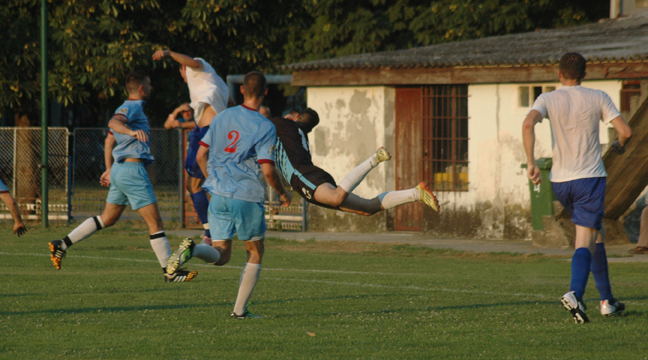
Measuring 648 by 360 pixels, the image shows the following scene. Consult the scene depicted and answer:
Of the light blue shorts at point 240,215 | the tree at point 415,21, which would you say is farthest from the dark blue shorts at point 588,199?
the tree at point 415,21

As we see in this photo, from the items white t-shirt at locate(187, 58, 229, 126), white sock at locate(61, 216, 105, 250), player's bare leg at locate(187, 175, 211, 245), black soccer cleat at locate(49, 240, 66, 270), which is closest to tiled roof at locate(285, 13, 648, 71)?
player's bare leg at locate(187, 175, 211, 245)

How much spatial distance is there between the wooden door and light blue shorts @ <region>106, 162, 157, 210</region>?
361 inches

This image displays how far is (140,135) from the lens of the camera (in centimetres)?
955

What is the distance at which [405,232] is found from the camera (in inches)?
733

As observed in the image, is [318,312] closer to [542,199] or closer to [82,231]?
[82,231]

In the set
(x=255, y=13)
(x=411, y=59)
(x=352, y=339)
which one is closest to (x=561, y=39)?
(x=411, y=59)

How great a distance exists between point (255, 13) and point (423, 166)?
650cm

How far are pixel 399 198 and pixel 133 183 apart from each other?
301 cm

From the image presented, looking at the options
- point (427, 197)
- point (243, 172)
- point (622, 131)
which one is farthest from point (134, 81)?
point (622, 131)

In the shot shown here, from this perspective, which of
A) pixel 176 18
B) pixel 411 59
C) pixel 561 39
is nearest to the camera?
pixel 411 59

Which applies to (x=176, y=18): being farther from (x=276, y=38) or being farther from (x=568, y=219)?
(x=568, y=219)

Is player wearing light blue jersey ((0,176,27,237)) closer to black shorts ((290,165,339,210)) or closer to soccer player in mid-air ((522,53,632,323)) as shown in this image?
black shorts ((290,165,339,210))

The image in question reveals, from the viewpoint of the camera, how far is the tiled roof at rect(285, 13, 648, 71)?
16469 millimetres

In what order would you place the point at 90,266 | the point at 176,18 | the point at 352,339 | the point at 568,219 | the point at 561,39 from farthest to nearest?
the point at 176,18 → the point at 561,39 → the point at 568,219 → the point at 90,266 → the point at 352,339
